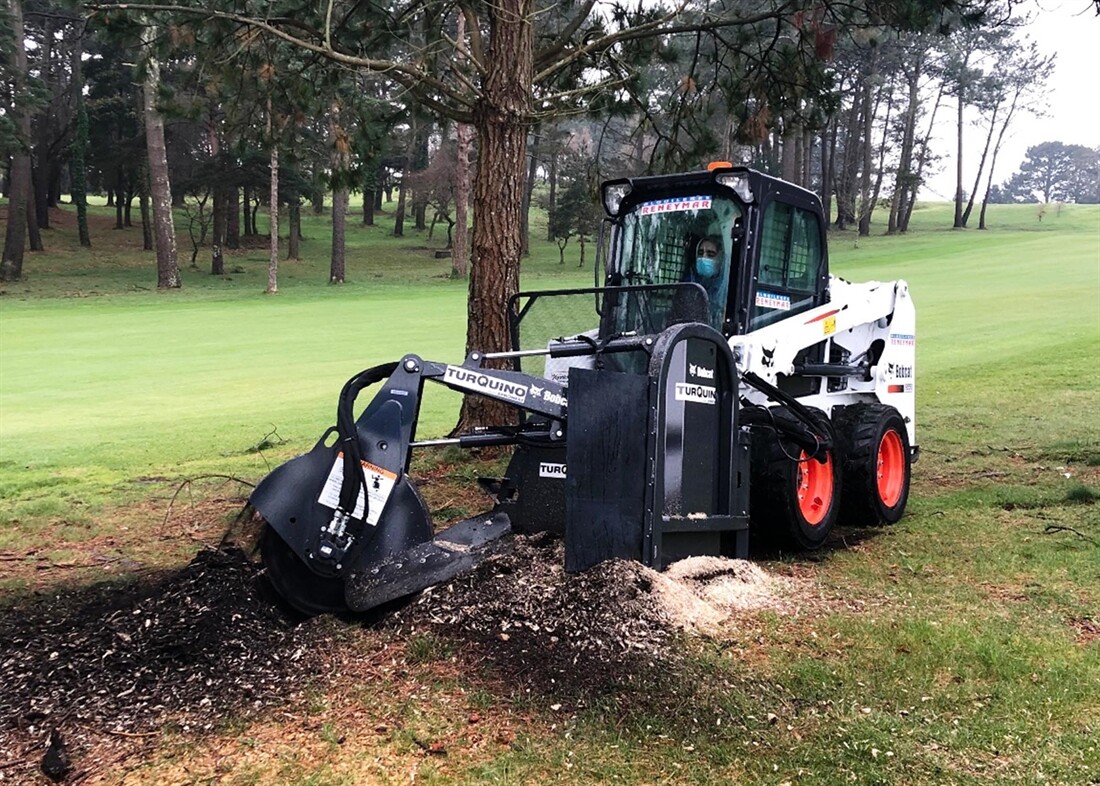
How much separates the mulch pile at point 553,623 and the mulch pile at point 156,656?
634 millimetres

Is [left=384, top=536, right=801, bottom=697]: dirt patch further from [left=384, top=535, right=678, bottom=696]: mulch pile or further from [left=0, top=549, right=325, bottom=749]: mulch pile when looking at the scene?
[left=0, top=549, right=325, bottom=749]: mulch pile

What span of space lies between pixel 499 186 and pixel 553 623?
5062mm

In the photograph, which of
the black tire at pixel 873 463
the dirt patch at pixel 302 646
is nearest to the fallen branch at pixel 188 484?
the dirt patch at pixel 302 646

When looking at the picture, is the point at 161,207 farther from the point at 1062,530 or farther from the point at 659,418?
the point at 659,418

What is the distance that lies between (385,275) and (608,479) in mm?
42686

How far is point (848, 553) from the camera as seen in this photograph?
680 centimetres

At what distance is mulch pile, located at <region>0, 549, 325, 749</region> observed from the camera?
417 centimetres

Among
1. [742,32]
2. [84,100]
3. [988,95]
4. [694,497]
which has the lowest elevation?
[694,497]

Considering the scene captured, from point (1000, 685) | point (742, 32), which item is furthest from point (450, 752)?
point (742, 32)

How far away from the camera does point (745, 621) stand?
4.86 meters

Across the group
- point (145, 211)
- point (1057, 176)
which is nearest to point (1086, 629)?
point (145, 211)

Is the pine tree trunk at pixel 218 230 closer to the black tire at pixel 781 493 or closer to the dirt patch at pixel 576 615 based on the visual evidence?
the black tire at pixel 781 493

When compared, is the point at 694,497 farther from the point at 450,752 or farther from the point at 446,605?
the point at 450,752

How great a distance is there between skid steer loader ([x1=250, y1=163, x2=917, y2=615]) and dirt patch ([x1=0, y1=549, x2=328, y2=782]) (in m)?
0.36
